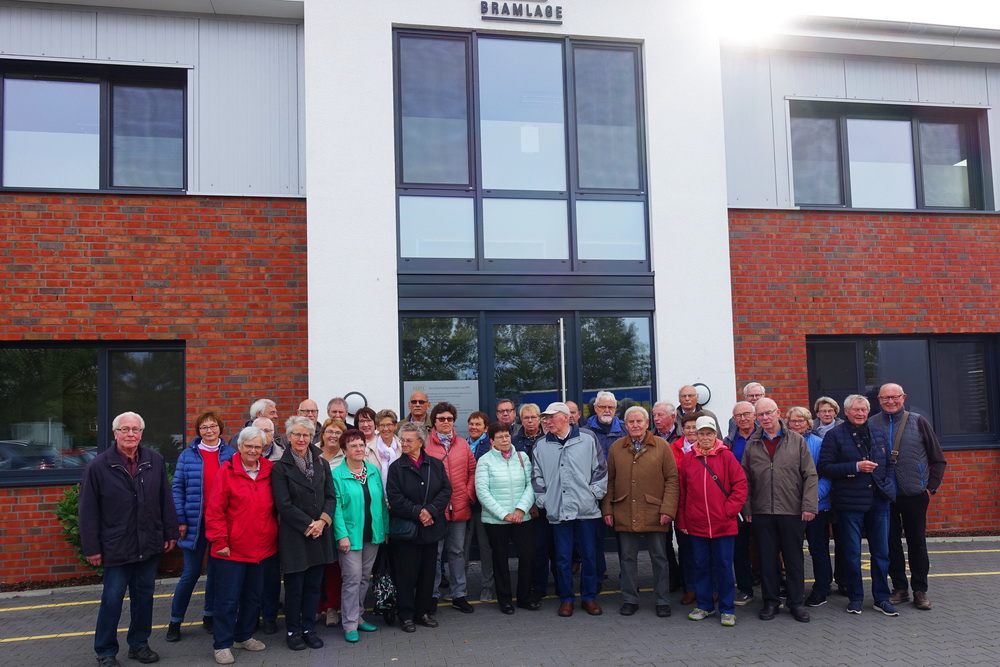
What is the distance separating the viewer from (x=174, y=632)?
6.34m

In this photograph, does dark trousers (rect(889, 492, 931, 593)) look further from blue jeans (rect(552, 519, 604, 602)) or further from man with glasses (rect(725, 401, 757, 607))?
blue jeans (rect(552, 519, 604, 602))

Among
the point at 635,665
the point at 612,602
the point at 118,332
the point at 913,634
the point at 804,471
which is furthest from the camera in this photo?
the point at 118,332

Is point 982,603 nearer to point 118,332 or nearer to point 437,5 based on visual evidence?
point 437,5

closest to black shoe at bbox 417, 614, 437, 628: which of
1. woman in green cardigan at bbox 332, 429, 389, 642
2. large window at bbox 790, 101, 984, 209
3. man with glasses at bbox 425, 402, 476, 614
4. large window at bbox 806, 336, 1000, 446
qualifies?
woman in green cardigan at bbox 332, 429, 389, 642

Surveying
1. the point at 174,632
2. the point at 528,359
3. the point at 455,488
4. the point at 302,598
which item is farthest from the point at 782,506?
the point at 174,632

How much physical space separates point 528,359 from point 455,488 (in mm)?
2415

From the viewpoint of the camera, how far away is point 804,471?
263 inches

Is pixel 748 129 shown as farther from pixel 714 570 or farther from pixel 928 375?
pixel 714 570

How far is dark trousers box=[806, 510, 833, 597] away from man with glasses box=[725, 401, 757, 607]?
1.75 feet

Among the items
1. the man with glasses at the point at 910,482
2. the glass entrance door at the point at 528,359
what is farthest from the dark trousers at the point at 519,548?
the man with glasses at the point at 910,482

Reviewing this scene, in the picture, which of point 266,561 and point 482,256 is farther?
point 482,256

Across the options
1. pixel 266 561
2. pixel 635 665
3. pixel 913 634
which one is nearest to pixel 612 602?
pixel 635 665

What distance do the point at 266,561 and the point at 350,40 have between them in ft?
18.5

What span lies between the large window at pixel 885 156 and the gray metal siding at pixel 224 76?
640cm
